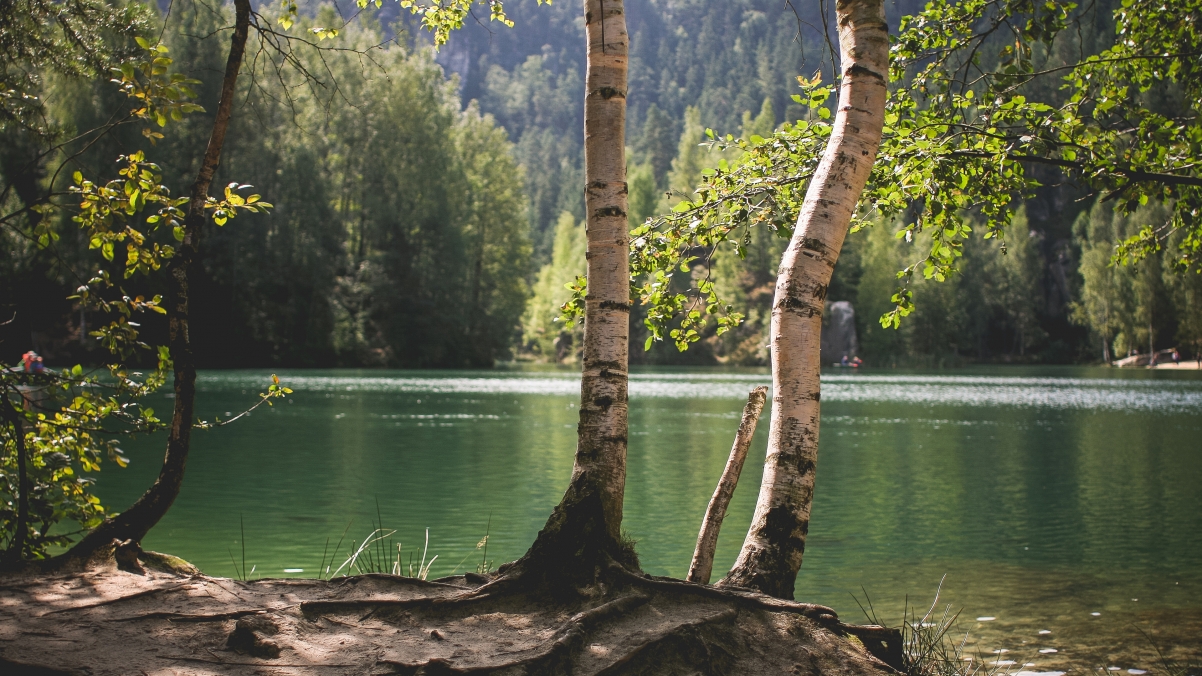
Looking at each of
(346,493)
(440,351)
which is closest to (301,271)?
(440,351)

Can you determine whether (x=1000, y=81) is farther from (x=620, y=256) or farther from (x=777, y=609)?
(x=777, y=609)

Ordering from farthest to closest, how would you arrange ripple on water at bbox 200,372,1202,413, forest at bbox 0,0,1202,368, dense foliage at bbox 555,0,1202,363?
forest at bbox 0,0,1202,368 → ripple on water at bbox 200,372,1202,413 → dense foliage at bbox 555,0,1202,363

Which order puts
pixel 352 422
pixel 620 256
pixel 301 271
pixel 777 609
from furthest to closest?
pixel 301 271 < pixel 352 422 < pixel 620 256 < pixel 777 609

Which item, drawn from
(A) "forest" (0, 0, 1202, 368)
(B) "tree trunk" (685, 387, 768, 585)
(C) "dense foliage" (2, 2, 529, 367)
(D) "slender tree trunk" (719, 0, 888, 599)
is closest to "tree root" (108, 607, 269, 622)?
(D) "slender tree trunk" (719, 0, 888, 599)

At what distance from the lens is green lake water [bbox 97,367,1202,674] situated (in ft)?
33.5

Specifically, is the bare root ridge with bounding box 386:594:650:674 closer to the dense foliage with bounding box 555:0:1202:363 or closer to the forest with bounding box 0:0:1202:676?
the forest with bounding box 0:0:1202:676

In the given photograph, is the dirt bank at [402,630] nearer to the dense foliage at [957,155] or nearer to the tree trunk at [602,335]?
the tree trunk at [602,335]

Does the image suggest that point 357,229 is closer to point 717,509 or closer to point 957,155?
point 957,155

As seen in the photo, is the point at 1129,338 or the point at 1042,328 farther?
the point at 1042,328

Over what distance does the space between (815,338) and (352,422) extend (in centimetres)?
2430

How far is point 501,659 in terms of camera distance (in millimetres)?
3771

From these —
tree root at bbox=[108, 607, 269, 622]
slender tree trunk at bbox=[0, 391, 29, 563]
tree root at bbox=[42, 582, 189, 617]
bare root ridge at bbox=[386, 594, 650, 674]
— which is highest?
slender tree trunk at bbox=[0, 391, 29, 563]

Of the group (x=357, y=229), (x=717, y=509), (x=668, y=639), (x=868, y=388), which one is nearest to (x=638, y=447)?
(x=717, y=509)

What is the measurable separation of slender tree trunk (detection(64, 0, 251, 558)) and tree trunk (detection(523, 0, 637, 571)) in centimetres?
198
